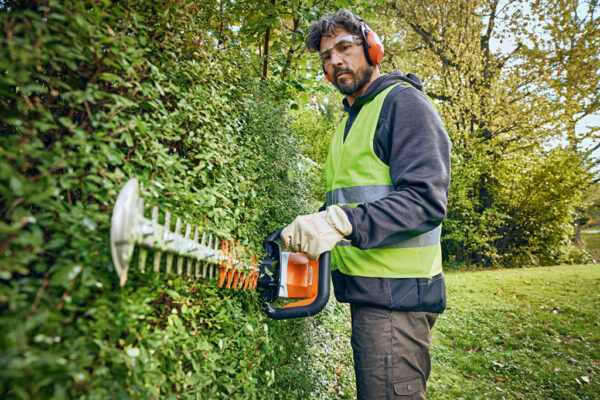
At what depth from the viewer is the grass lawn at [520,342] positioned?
365 centimetres

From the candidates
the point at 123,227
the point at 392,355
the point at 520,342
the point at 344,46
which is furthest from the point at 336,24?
the point at 520,342

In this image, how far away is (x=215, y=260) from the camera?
4.51 feet

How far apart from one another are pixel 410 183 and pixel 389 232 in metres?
0.27

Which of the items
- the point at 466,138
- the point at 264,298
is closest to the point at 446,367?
the point at 264,298

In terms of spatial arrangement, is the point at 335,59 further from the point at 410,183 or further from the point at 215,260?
the point at 215,260

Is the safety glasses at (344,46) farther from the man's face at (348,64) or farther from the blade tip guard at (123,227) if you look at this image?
the blade tip guard at (123,227)

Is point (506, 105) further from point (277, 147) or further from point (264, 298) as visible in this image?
point (264, 298)

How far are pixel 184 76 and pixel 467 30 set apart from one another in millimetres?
13997

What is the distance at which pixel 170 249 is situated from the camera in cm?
106

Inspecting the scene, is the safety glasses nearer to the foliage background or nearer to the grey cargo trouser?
the foliage background

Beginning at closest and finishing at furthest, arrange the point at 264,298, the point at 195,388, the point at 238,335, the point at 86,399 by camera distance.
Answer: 1. the point at 86,399
2. the point at 195,388
3. the point at 238,335
4. the point at 264,298

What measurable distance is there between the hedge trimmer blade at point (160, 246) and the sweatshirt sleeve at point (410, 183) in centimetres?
63

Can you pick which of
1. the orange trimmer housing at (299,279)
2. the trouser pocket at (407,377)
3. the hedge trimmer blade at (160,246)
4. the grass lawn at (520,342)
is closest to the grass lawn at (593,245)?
the grass lawn at (520,342)

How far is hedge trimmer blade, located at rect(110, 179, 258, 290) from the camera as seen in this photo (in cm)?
83
